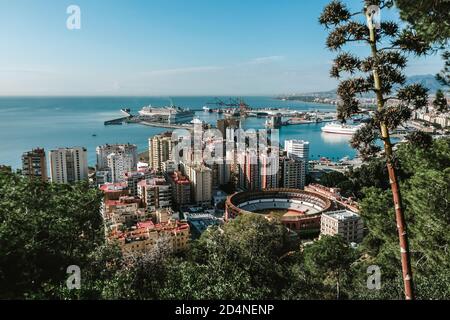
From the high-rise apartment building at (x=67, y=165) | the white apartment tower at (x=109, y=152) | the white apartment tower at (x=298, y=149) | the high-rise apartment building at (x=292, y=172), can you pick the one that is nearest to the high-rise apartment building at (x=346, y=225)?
the high-rise apartment building at (x=292, y=172)

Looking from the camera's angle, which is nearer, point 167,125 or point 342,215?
point 342,215

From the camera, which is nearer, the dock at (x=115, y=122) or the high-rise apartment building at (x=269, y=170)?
the high-rise apartment building at (x=269, y=170)

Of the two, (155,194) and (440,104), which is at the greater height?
(440,104)

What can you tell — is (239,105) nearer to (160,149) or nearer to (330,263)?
(160,149)

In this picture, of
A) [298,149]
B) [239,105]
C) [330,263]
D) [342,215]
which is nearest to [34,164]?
[342,215]

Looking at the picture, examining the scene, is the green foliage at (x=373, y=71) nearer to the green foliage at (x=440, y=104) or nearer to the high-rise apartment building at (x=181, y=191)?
the green foliage at (x=440, y=104)

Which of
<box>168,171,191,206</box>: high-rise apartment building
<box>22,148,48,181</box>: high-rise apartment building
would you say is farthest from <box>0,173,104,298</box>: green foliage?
<box>22,148,48,181</box>: high-rise apartment building
